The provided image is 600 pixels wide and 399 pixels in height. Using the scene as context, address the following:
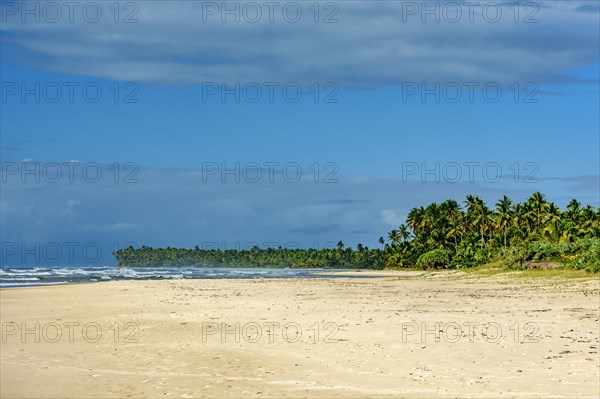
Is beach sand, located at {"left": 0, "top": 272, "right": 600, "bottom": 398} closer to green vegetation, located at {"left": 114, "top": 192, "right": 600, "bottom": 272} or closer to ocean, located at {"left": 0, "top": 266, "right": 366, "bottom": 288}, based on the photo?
green vegetation, located at {"left": 114, "top": 192, "right": 600, "bottom": 272}

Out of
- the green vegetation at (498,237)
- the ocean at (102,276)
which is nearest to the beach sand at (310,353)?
the green vegetation at (498,237)

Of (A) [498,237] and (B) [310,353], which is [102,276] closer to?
(A) [498,237]

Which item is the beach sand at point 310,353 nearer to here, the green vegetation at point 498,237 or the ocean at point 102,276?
the green vegetation at point 498,237

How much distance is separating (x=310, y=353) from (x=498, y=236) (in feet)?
344

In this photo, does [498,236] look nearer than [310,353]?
No

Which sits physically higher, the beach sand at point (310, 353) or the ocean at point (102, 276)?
the beach sand at point (310, 353)

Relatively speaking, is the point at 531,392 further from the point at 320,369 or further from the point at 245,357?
the point at 245,357

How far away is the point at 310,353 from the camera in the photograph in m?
19.5

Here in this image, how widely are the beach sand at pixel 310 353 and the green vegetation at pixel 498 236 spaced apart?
39.5 metres

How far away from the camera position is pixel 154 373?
16.9 metres

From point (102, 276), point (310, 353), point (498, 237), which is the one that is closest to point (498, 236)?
point (498, 237)

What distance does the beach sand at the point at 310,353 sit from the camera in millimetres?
15094

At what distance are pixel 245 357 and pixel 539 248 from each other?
6385cm

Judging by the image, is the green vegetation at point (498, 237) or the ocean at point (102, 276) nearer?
the green vegetation at point (498, 237)
